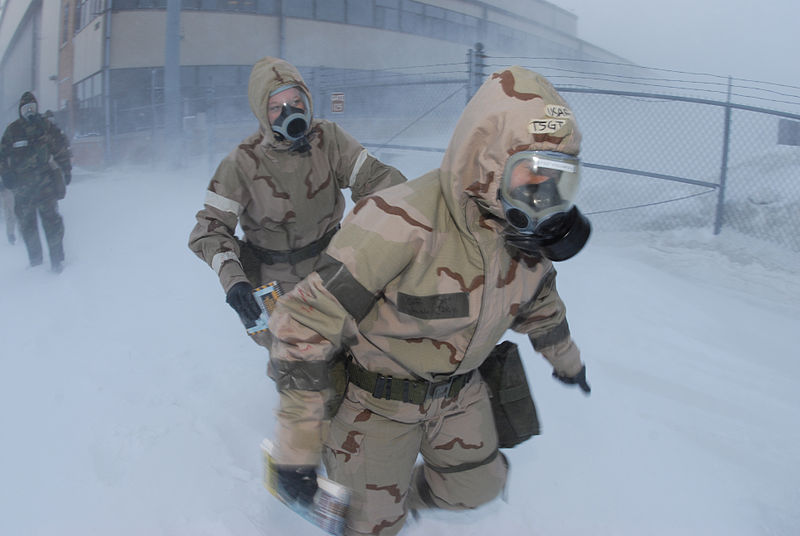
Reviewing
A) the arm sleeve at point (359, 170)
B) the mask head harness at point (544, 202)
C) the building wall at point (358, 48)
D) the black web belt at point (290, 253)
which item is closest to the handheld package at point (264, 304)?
the black web belt at point (290, 253)

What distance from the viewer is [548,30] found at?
80.6 ft

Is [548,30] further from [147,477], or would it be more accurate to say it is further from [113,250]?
[147,477]

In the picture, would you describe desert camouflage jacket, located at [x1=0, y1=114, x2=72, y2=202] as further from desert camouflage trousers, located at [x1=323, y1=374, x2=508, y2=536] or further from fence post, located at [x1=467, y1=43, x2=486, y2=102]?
desert camouflage trousers, located at [x1=323, y1=374, x2=508, y2=536]

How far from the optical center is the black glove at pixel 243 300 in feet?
8.08

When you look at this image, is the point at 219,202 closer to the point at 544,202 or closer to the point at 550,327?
the point at 550,327

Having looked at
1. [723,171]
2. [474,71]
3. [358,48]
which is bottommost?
[723,171]

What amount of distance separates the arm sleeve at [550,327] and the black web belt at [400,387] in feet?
1.16

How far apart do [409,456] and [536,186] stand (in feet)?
3.40

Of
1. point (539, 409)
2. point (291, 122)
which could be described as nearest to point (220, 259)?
point (291, 122)

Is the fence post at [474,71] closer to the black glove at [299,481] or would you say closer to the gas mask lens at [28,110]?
the gas mask lens at [28,110]

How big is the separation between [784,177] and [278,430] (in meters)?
6.42

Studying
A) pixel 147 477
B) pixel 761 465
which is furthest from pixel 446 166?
pixel 761 465

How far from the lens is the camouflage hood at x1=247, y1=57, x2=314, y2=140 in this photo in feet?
8.98

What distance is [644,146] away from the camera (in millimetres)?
9484
